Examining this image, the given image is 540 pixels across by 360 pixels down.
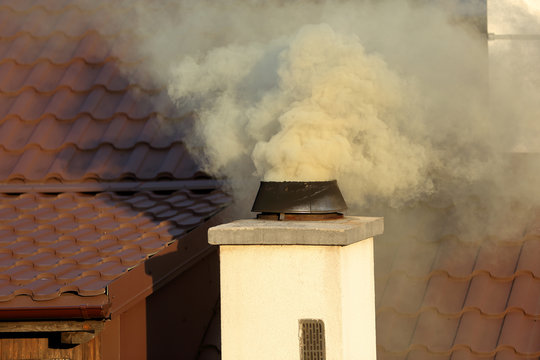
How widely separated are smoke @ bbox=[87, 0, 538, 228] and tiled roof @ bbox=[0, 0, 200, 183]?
210 millimetres

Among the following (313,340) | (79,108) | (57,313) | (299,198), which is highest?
(79,108)

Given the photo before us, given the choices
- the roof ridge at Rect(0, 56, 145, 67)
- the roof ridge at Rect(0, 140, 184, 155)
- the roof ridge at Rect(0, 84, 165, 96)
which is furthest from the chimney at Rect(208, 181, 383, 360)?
the roof ridge at Rect(0, 56, 145, 67)

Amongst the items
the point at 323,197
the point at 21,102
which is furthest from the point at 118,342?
the point at 21,102

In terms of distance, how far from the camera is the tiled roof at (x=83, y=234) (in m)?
5.48

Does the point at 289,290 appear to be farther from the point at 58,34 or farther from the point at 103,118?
the point at 58,34

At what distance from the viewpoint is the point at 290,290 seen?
4.69 meters

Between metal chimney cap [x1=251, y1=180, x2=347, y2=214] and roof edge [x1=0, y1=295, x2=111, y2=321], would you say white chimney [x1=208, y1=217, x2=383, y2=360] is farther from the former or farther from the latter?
roof edge [x1=0, y1=295, x2=111, y2=321]

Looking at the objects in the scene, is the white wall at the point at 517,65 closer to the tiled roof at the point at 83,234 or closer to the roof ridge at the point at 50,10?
the tiled roof at the point at 83,234

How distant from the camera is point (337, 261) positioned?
15.3 feet

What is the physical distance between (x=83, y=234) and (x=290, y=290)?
2.03 meters

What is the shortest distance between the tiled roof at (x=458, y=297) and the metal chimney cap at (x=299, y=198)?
137 centimetres

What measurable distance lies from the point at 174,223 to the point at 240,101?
1.06 meters

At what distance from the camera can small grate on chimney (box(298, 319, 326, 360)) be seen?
4.63 metres

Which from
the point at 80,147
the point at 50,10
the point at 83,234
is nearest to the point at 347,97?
the point at 83,234
